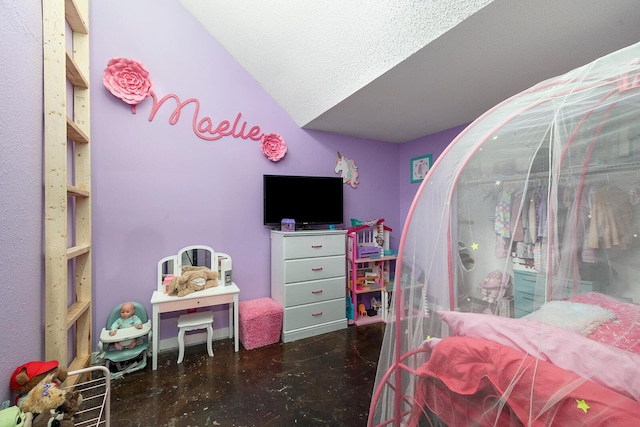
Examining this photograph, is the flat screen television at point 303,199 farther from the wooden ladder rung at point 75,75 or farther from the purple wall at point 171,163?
the wooden ladder rung at point 75,75

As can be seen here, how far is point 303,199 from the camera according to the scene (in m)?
2.95

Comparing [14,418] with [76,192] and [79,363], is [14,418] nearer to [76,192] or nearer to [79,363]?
[79,363]

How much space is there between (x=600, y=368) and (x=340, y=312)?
2238 mm

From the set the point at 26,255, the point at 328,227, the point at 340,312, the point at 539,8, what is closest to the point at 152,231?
the point at 26,255

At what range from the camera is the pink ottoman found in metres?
2.46

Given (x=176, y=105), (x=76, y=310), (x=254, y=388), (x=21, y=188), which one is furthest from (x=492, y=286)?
(x=176, y=105)

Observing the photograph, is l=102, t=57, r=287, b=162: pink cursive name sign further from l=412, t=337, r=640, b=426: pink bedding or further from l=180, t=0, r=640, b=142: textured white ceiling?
l=412, t=337, r=640, b=426: pink bedding

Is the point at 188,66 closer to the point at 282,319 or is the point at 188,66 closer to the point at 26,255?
the point at 26,255

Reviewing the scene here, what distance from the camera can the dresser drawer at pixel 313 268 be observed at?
263cm

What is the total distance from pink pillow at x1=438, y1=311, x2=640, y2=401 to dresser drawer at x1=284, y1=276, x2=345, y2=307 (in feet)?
5.64

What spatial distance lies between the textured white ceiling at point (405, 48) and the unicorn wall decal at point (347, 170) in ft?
1.53

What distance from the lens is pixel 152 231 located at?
2406mm

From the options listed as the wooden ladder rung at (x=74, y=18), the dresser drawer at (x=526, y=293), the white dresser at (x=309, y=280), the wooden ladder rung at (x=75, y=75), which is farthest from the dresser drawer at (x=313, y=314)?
the wooden ladder rung at (x=74, y=18)

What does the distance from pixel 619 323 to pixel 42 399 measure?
2249mm
